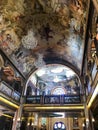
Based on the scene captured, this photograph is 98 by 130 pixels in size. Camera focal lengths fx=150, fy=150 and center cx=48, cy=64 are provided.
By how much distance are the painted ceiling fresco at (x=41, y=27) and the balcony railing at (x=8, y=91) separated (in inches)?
90.9

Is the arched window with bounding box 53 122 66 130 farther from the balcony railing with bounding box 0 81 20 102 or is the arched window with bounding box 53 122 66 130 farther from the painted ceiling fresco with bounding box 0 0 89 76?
the painted ceiling fresco with bounding box 0 0 89 76

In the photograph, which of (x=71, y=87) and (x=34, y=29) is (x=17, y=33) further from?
(x=71, y=87)

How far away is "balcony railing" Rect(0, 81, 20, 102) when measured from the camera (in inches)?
464

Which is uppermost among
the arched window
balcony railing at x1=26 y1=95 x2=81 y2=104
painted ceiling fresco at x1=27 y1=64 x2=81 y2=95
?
painted ceiling fresco at x1=27 y1=64 x2=81 y2=95

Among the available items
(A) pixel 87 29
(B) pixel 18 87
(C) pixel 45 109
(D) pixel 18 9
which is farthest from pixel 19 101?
(A) pixel 87 29

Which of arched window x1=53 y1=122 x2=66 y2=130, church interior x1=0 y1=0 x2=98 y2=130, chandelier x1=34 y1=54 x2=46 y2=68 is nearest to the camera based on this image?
church interior x1=0 y1=0 x2=98 y2=130

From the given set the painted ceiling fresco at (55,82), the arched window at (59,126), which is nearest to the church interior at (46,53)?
the painted ceiling fresco at (55,82)

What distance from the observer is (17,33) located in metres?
11.6

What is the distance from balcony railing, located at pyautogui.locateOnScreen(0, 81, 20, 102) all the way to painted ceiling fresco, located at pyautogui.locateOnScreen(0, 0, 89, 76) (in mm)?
2309

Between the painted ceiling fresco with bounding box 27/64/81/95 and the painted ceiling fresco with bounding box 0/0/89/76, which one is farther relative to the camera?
the painted ceiling fresco with bounding box 27/64/81/95

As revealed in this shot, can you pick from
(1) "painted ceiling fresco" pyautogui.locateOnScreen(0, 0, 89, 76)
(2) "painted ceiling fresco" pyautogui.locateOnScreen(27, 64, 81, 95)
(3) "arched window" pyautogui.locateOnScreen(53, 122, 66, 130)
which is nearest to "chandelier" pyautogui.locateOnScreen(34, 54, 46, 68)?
(1) "painted ceiling fresco" pyautogui.locateOnScreen(0, 0, 89, 76)

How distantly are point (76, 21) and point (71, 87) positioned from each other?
13.7 meters

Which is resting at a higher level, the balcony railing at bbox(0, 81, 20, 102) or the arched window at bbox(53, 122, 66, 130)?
the balcony railing at bbox(0, 81, 20, 102)

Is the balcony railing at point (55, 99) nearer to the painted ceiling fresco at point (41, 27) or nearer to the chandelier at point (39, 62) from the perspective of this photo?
the chandelier at point (39, 62)
